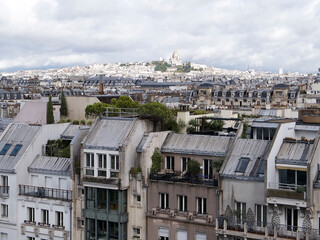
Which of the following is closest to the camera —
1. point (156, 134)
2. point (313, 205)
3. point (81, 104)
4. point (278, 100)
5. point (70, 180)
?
point (313, 205)

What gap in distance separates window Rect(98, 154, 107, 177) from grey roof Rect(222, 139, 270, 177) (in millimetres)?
6851

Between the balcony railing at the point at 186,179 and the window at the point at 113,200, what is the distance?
2.33m

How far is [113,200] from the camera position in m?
35.5

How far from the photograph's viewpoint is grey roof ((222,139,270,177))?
32.2 metres

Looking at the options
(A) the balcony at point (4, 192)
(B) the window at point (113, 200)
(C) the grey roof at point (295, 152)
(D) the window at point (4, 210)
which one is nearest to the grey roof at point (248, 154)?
(C) the grey roof at point (295, 152)

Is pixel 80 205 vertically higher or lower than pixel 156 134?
lower

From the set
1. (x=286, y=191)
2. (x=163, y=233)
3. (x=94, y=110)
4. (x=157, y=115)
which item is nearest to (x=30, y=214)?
(x=163, y=233)

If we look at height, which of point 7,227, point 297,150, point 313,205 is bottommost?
point 7,227

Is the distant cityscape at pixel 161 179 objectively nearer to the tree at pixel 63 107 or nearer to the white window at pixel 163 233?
the white window at pixel 163 233

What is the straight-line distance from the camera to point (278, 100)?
152 m

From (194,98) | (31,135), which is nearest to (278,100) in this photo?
(194,98)

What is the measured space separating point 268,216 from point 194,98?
134300 mm

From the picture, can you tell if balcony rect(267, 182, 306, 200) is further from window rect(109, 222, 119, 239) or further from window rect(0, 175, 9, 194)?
window rect(0, 175, 9, 194)

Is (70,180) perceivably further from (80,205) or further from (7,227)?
(7,227)
